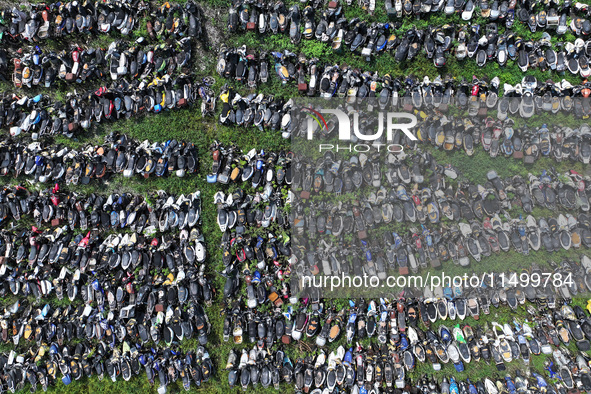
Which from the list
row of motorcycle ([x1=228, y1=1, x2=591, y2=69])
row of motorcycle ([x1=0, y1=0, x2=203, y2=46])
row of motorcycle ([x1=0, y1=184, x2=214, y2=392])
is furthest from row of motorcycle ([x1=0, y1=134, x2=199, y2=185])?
row of motorcycle ([x1=228, y1=1, x2=591, y2=69])

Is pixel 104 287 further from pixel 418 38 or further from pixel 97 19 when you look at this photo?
pixel 418 38

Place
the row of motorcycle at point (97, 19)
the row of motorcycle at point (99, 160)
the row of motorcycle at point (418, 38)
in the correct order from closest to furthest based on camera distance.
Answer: the row of motorcycle at point (418, 38)
the row of motorcycle at point (97, 19)
the row of motorcycle at point (99, 160)

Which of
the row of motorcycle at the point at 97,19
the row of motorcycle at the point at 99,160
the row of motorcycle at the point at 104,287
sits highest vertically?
the row of motorcycle at the point at 97,19

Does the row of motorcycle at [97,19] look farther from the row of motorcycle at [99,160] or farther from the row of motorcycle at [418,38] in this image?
the row of motorcycle at [99,160]

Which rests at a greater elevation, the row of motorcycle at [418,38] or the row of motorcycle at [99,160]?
the row of motorcycle at [418,38]

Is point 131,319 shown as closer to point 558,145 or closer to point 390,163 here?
point 390,163

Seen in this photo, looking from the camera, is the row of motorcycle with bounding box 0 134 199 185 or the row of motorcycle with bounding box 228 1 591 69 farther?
the row of motorcycle with bounding box 0 134 199 185

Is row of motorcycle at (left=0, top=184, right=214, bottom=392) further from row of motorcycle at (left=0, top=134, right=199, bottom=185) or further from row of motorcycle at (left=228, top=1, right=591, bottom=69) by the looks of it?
row of motorcycle at (left=228, top=1, right=591, bottom=69)

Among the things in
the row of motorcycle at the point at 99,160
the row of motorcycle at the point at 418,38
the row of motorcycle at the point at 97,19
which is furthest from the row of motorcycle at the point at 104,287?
the row of motorcycle at the point at 418,38

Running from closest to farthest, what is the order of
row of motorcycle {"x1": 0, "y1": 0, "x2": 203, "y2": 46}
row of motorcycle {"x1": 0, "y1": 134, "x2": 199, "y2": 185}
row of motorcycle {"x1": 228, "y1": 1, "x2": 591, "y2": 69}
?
row of motorcycle {"x1": 228, "y1": 1, "x2": 591, "y2": 69} → row of motorcycle {"x1": 0, "y1": 0, "x2": 203, "y2": 46} → row of motorcycle {"x1": 0, "y1": 134, "x2": 199, "y2": 185}

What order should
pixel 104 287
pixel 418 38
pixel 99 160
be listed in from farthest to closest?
pixel 99 160, pixel 104 287, pixel 418 38

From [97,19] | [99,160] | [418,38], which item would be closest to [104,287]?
[99,160]
